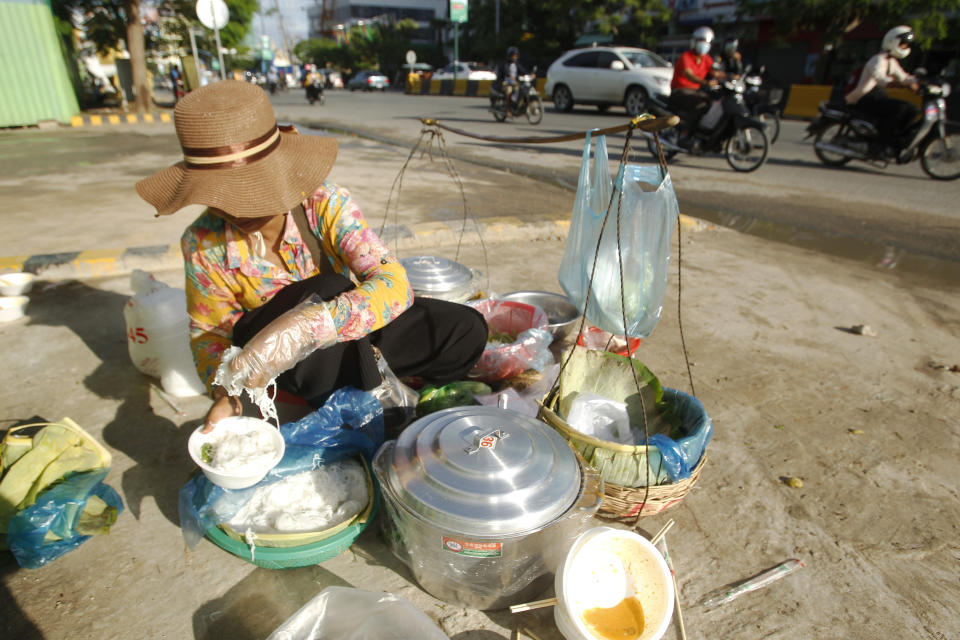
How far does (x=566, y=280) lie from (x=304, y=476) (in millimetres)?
1342

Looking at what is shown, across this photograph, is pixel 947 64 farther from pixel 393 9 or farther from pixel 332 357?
pixel 393 9

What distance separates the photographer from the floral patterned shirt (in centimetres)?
167

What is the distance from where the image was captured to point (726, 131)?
22.9 ft

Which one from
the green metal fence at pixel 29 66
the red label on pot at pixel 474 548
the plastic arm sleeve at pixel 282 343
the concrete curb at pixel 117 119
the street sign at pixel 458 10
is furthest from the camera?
the street sign at pixel 458 10

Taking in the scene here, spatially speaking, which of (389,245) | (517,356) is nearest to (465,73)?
(389,245)

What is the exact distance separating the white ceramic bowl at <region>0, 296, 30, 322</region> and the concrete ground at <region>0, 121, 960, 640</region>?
49 millimetres

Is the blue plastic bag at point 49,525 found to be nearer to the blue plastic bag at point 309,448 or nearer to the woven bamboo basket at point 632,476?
the blue plastic bag at point 309,448

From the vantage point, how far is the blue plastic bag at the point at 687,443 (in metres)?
1.50

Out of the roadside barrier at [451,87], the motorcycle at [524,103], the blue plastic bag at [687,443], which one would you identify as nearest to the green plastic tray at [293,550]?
the blue plastic bag at [687,443]

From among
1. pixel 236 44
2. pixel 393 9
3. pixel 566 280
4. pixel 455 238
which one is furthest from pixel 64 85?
pixel 393 9

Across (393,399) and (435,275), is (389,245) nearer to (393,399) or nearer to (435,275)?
(435,275)

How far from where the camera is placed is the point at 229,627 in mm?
1289

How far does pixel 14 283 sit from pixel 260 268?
203 cm

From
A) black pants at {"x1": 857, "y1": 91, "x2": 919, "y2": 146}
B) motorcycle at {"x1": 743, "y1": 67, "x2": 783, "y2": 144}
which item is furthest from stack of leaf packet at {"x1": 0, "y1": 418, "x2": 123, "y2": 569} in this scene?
black pants at {"x1": 857, "y1": 91, "x2": 919, "y2": 146}
